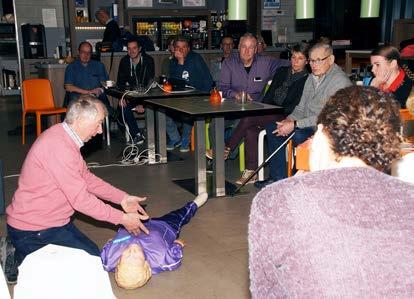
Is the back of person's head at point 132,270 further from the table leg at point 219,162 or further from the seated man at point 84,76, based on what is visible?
the seated man at point 84,76

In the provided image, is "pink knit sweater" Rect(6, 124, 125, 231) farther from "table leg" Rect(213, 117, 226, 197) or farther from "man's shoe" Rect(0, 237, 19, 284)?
"table leg" Rect(213, 117, 226, 197)

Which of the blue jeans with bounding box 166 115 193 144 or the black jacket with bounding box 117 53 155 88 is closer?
the blue jeans with bounding box 166 115 193 144

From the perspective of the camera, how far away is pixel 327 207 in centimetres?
113

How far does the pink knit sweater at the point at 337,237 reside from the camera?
1.11 meters

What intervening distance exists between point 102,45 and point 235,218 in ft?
15.2

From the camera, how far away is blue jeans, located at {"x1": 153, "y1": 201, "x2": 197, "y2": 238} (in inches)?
141

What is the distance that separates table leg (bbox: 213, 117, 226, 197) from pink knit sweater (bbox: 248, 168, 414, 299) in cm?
351

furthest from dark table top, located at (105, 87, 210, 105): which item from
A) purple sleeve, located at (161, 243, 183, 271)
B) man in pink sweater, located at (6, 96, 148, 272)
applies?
man in pink sweater, located at (6, 96, 148, 272)

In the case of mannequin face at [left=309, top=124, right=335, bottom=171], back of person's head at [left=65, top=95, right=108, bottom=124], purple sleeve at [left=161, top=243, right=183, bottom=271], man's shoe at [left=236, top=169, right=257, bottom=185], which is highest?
mannequin face at [left=309, top=124, right=335, bottom=171]

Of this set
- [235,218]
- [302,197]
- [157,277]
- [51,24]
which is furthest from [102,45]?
[302,197]

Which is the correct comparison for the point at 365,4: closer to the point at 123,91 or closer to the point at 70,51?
the point at 123,91

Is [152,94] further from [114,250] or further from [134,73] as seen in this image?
[114,250]

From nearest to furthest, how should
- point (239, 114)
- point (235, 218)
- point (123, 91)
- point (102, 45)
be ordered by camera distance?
point (235, 218) < point (239, 114) < point (123, 91) < point (102, 45)

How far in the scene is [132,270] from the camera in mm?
2932
